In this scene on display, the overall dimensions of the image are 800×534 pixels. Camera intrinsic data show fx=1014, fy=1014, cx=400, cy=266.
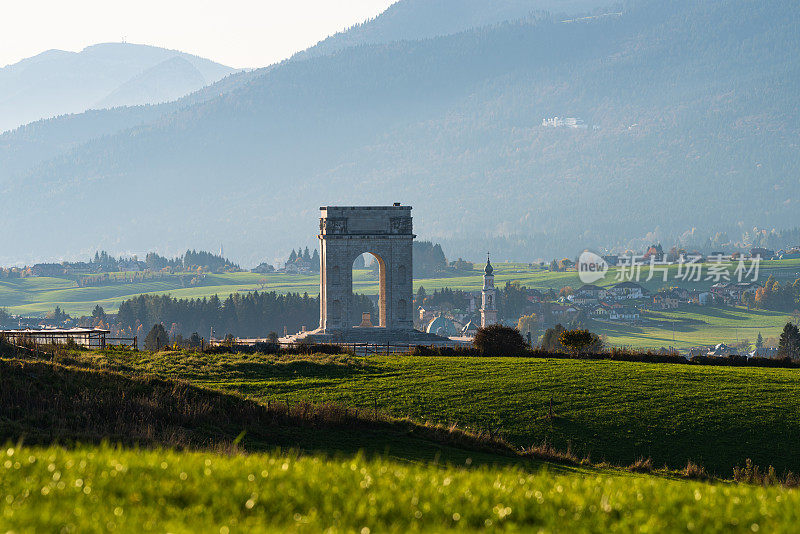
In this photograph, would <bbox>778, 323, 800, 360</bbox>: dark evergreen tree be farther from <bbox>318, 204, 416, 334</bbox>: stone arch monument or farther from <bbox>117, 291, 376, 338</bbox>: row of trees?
<bbox>117, 291, 376, 338</bbox>: row of trees

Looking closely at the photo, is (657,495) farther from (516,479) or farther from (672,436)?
(672,436)

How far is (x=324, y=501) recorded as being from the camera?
1109cm

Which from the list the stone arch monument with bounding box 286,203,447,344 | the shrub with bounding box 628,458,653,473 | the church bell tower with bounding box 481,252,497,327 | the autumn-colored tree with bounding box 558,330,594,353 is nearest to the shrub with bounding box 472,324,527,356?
the autumn-colored tree with bounding box 558,330,594,353

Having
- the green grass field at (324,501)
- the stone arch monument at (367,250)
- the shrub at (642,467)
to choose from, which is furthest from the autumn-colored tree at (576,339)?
the green grass field at (324,501)

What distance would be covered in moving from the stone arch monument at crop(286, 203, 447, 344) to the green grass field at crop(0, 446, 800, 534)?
230 feet

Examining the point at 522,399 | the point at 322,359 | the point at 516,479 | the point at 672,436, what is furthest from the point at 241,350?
the point at 516,479

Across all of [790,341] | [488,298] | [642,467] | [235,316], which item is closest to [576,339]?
[642,467]

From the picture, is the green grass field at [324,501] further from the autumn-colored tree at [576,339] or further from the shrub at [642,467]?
the autumn-colored tree at [576,339]

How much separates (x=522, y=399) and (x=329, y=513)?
27.4m

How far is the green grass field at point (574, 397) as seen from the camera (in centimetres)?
3241

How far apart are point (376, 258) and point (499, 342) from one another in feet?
96.1

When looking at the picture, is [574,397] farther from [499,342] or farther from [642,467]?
[499,342]

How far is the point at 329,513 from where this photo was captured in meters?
10.7

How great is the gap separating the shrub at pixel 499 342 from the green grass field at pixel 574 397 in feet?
19.8
